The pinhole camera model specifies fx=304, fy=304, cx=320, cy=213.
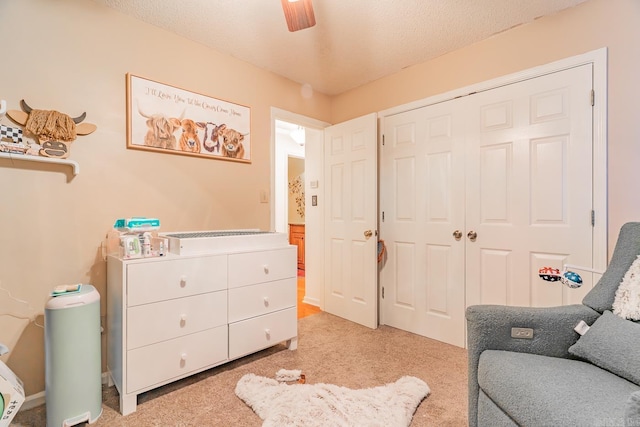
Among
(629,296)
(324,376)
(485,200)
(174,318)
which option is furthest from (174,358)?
(485,200)

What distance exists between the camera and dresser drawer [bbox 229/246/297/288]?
81.3 inches

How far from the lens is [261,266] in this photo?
220cm

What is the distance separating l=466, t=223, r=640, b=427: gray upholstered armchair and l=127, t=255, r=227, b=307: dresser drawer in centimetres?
148

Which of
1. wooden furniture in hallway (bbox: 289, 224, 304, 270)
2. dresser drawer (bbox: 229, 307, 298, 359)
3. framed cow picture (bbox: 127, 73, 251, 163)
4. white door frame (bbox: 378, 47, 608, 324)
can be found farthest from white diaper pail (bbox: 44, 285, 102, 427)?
wooden furniture in hallway (bbox: 289, 224, 304, 270)

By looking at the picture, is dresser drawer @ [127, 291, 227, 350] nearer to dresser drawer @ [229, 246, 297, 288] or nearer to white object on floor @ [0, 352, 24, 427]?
dresser drawer @ [229, 246, 297, 288]

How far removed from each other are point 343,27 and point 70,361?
8.47 feet

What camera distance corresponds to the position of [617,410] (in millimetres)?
891

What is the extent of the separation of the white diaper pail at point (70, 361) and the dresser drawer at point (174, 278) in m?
0.23

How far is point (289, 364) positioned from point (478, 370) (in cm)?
130

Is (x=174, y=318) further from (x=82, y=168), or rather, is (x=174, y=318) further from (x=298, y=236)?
(x=298, y=236)

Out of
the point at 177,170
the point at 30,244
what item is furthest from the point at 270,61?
the point at 30,244

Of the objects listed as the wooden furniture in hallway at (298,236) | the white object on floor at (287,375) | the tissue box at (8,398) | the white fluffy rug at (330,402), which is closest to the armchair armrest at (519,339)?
the white fluffy rug at (330,402)

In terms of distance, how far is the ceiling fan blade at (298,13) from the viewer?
4.82 ft

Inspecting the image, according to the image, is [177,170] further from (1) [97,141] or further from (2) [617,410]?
(2) [617,410]
